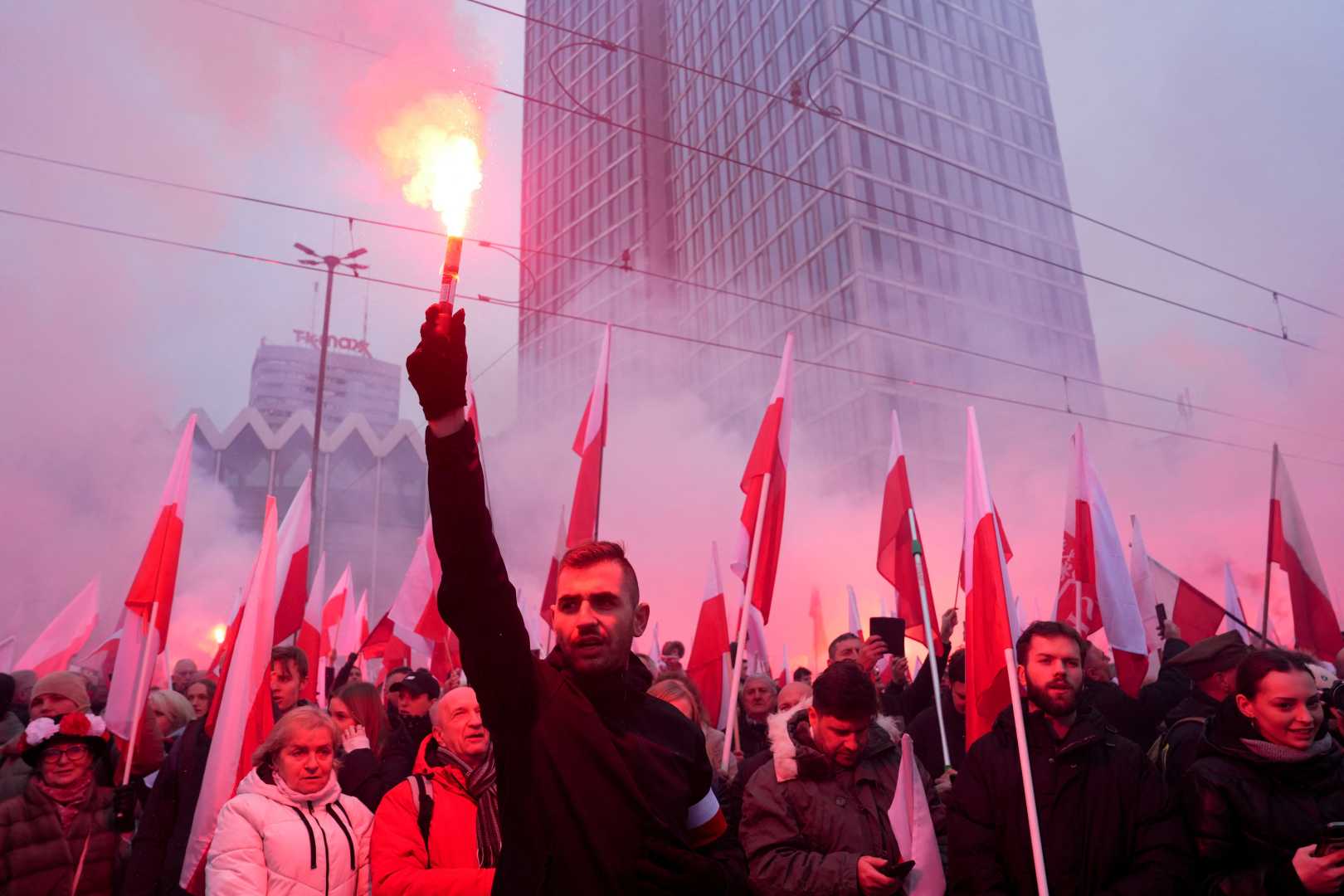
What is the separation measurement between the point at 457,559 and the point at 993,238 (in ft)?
132

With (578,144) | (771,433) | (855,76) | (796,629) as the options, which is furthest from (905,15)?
(771,433)

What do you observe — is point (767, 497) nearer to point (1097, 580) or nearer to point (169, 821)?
point (1097, 580)

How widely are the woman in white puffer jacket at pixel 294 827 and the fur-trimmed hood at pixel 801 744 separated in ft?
4.58

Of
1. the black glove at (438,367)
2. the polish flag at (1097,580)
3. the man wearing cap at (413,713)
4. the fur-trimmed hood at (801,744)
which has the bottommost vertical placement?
the fur-trimmed hood at (801,744)

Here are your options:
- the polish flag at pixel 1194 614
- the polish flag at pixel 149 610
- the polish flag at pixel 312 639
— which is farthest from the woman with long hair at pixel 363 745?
the polish flag at pixel 1194 614

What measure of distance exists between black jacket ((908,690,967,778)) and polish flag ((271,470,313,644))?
428 centimetres

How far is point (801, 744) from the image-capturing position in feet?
11.0

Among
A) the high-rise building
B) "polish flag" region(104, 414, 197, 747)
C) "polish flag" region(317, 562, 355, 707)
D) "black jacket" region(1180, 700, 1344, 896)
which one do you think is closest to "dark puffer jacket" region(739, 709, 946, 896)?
"black jacket" region(1180, 700, 1344, 896)

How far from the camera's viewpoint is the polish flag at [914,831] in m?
3.07

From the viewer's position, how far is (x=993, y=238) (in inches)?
1532

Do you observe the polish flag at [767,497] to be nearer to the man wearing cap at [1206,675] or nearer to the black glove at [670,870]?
the man wearing cap at [1206,675]

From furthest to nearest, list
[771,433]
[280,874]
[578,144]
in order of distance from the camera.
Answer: [578,144], [771,433], [280,874]

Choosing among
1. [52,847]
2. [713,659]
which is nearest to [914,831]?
[52,847]

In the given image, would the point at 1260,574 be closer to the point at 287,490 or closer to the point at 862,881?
the point at 862,881
